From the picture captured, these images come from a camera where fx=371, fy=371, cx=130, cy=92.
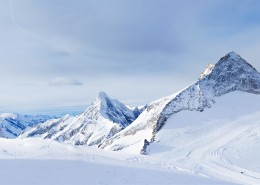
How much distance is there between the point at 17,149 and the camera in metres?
46.3

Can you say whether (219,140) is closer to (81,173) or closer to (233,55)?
(233,55)

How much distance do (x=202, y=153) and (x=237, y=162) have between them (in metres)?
10.4

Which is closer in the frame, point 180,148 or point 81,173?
point 81,173

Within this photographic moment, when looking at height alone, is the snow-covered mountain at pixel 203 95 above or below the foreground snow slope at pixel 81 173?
above

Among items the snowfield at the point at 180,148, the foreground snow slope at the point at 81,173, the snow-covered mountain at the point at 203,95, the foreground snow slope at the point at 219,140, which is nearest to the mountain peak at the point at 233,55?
the snow-covered mountain at the point at 203,95

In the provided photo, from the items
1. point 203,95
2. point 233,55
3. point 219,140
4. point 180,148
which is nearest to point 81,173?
point 180,148

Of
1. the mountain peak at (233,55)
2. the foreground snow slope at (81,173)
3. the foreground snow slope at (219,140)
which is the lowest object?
the foreground snow slope at (81,173)

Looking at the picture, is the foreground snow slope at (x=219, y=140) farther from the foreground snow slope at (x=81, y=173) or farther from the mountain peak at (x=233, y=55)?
the foreground snow slope at (x=81, y=173)

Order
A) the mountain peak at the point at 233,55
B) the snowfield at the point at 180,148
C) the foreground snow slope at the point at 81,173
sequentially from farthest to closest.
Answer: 1. the mountain peak at the point at 233,55
2. the snowfield at the point at 180,148
3. the foreground snow slope at the point at 81,173

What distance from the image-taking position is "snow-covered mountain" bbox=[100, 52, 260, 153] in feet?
340

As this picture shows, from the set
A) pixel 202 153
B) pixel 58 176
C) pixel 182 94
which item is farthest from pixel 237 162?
pixel 182 94

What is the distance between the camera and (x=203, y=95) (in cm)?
10756

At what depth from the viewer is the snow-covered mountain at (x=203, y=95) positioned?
340ft

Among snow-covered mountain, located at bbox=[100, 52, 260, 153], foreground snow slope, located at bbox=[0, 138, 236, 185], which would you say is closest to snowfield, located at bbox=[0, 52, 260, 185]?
foreground snow slope, located at bbox=[0, 138, 236, 185]
